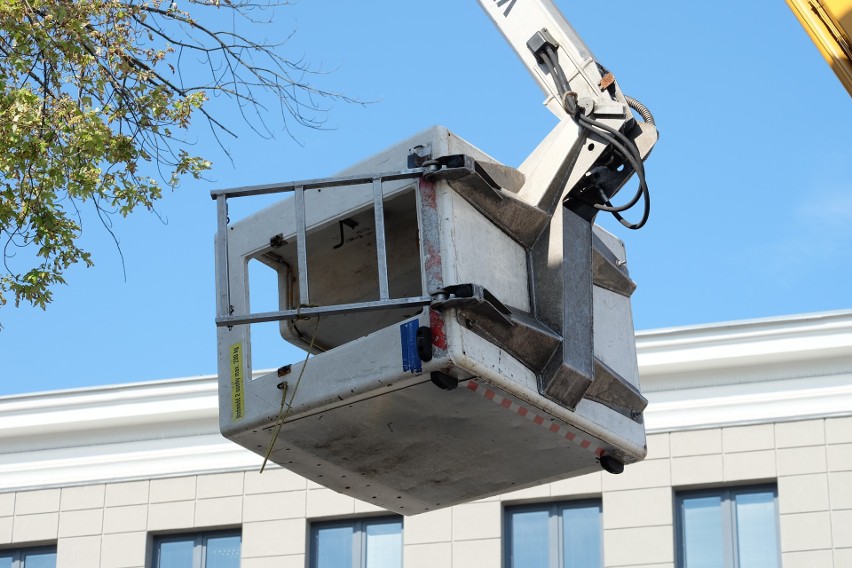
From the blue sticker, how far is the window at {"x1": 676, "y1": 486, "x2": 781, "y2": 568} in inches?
453

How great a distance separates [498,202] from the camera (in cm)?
948

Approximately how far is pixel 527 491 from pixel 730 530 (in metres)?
2.34

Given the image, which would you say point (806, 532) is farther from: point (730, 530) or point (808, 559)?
point (730, 530)

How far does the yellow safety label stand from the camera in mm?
9867

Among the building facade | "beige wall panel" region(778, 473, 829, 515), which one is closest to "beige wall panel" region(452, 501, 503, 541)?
the building facade

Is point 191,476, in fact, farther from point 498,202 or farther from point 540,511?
point 498,202

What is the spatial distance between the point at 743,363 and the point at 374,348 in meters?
11.6

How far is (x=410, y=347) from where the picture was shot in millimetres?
→ 8977

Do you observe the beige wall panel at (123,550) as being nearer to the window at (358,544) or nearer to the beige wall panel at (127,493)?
the beige wall panel at (127,493)

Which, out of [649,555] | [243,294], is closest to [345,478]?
[243,294]

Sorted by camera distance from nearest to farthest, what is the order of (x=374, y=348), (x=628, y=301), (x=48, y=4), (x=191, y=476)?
(x=374, y=348) < (x=628, y=301) < (x=48, y=4) < (x=191, y=476)

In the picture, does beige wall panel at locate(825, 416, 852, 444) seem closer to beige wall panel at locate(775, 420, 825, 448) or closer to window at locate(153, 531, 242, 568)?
beige wall panel at locate(775, 420, 825, 448)

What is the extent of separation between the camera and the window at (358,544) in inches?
828

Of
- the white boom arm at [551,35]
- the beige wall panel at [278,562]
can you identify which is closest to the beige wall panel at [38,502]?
the beige wall panel at [278,562]
